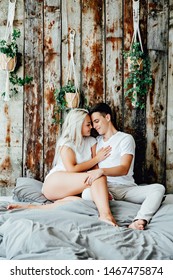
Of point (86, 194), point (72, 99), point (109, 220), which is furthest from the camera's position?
point (72, 99)

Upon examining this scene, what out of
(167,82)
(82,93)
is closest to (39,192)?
(82,93)

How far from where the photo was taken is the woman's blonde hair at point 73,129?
10.8ft

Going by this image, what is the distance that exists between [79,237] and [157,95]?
5.98 feet

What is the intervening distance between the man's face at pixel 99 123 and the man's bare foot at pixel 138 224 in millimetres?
1021

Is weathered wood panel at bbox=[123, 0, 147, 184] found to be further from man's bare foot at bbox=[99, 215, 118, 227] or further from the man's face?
man's bare foot at bbox=[99, 215, 118, 227]

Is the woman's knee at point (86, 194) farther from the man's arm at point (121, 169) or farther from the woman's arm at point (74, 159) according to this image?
the woman's arm at point (74, 159)

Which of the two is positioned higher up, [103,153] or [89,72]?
[89,72]

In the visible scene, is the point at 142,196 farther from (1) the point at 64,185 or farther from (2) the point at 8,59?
(2) the point at 8,59

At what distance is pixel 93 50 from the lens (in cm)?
355

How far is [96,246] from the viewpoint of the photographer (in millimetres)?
2037

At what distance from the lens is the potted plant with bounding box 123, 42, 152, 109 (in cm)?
343

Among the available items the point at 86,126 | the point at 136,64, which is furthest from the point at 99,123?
the point at 136,64

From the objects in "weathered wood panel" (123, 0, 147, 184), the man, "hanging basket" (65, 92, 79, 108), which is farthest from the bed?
"hanging basket" (65, 92, 79, 108)
